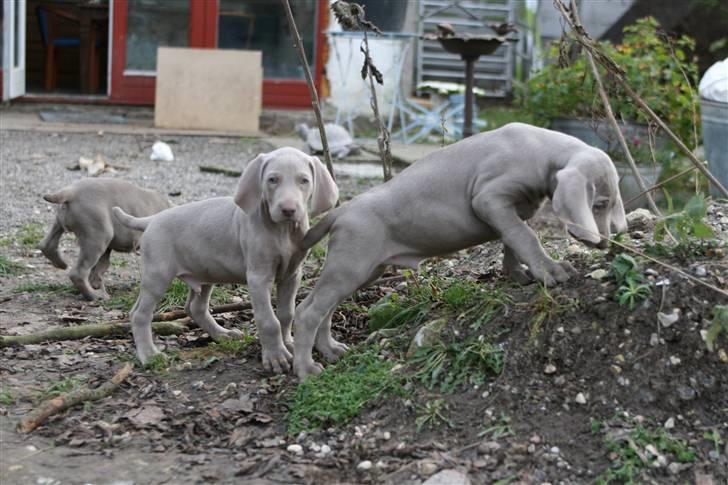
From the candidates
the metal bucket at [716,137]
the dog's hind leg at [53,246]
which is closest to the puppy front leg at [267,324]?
the dog's hind leg at [53,246]

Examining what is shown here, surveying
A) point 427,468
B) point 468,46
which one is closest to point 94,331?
point 427,468

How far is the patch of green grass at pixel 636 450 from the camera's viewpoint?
4.03m

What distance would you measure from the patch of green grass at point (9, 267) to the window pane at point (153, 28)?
938cm

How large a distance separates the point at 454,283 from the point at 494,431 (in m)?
1.34

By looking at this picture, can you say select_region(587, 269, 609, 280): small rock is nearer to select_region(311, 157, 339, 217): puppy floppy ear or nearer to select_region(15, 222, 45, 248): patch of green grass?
select_region(311, 157, 339, 217): puppy floppy ear

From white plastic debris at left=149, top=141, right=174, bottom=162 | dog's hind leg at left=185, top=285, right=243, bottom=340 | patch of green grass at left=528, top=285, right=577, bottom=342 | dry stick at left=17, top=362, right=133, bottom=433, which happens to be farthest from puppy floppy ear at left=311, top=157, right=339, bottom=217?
white plastic debris at left=149, top=141, right=174, bottom=162

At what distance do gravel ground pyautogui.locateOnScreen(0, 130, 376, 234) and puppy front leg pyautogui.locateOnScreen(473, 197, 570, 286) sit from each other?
499 centimetres

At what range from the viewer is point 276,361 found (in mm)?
5062

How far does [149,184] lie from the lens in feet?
35.5

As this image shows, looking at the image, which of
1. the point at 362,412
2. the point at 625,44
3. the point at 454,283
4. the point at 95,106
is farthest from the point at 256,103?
the point at 362,412

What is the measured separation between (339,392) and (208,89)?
11224 millimetres

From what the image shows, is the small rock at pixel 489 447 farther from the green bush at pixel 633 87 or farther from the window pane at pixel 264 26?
the window pane at pixel 264 26

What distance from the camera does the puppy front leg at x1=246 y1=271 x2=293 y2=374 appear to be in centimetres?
498

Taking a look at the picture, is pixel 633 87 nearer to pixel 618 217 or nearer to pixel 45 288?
Result: pixel 618 217
